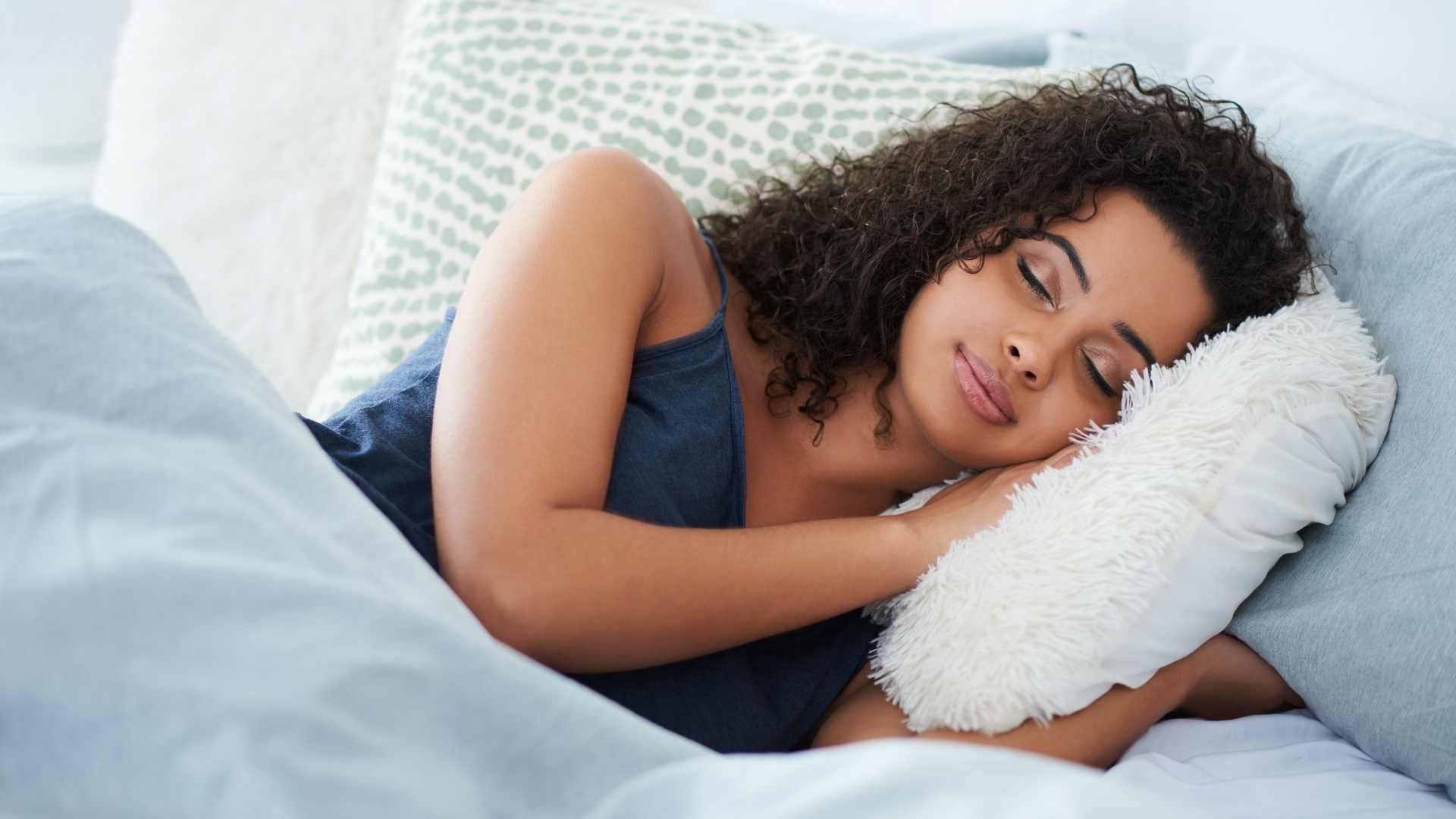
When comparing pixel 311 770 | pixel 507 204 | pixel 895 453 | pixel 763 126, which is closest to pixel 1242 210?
pixel 895 453

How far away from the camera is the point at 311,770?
1.80 feet

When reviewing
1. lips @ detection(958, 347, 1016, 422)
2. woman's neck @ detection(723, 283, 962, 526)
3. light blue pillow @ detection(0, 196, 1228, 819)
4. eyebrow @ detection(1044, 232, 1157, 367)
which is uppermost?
eyebrow @ detection(1044, 232, 1157, 367)

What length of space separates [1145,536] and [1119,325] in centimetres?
22

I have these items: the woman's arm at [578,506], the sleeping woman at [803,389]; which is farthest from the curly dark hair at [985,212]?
the woman's arm at [578,506]

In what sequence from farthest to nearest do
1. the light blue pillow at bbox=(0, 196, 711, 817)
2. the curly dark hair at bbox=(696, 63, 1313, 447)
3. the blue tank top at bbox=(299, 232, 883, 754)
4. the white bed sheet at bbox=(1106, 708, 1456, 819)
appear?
the curly dark hair at bbox=(696, 63, 1313, 447), the blue tank top at bbox=(299, 232, 883, 754), the white bed sheet at bbox=(1106, 708, 1456, 819), the light blue pillow at bbox=(0, 196, 711, 817)

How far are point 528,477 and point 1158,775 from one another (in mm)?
563

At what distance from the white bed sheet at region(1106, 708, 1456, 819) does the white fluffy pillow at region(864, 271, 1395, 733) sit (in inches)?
3.4


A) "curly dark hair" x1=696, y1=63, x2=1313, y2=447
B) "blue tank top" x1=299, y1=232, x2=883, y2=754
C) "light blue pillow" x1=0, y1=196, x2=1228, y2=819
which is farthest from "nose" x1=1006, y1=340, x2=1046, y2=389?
"light blue pillow" x1=0, y1=196, x2=1228, y2=819

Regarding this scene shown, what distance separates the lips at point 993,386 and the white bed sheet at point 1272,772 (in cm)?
33

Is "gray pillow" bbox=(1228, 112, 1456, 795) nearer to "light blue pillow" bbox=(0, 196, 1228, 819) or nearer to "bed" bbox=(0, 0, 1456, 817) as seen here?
"bed" bbox=(0, 0, 1456, 817)

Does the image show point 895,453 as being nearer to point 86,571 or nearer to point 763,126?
point 763,126

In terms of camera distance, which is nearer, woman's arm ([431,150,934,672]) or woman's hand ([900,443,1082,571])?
woman's arm ([431,150,934,672])

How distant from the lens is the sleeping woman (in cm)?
83

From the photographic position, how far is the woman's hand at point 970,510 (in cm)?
95
